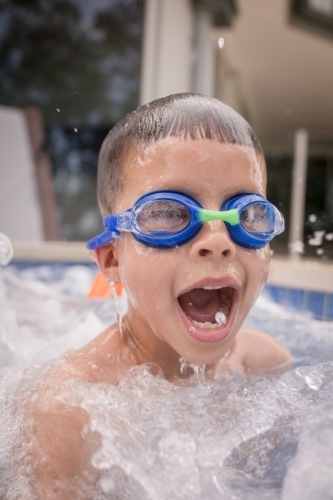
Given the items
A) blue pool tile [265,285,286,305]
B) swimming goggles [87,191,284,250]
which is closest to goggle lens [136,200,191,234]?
swimming goggles [87,191,284,250]

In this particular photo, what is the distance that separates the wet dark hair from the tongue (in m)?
0.46

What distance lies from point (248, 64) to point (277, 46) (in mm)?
823

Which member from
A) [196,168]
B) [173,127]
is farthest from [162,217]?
[173,127]

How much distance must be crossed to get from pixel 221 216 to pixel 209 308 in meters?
0.32

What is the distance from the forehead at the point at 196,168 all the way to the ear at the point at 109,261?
343mm

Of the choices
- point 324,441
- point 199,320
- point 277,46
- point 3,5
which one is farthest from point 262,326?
point 3,5

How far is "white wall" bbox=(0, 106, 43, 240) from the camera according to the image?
7.89 metres

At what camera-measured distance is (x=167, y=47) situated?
675 centimetres

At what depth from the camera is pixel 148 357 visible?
1.85 metres

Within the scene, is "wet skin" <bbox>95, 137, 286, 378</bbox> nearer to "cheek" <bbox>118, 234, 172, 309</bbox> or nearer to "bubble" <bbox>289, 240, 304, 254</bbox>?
"cheek" <bbox>118, 234, 172, 309</bbox>

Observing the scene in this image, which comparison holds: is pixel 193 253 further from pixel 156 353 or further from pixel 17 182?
pixel 17 182

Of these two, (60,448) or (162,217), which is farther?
(162,217)

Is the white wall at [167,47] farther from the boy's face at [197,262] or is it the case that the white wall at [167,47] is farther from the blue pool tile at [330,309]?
the boy's face at [197,262]

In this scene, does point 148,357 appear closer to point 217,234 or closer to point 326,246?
point 217,234
